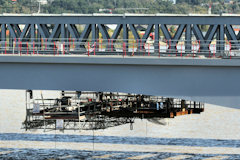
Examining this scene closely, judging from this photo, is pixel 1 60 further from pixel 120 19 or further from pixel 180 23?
pixel 180 23

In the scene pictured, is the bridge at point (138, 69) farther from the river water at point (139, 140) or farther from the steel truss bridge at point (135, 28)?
the river water at point (139, 140)

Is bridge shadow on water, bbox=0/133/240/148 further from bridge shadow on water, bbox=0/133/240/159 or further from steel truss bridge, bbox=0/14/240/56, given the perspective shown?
steel truss bridge, bbox=0/14/240/56

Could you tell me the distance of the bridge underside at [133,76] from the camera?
33250 mm

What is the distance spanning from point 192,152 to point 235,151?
3.66 metres

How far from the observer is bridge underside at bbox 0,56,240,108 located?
109 feet

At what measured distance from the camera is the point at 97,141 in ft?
210

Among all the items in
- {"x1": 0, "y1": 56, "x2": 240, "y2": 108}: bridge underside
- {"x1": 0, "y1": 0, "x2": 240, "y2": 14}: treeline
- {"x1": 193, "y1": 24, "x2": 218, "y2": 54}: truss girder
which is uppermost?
{"x1": 0, "y1": 0, "x2": 240, "y2": 14}: treeline

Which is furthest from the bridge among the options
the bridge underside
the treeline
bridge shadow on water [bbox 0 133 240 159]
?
the treeline

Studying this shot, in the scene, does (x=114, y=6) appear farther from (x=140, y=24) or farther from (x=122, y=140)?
(x=140, y=24)

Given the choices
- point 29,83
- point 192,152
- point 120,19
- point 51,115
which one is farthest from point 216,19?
point 192,152

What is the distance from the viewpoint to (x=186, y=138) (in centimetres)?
6744

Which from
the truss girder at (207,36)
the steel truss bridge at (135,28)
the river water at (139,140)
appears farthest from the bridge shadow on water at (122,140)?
the truss girder at (207,36)

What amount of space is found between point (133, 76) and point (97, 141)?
30.1 m

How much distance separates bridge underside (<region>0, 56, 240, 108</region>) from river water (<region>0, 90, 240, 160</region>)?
20.2 metres
